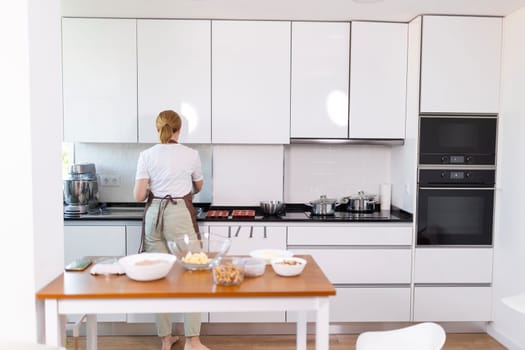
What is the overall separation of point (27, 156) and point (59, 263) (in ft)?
1.75

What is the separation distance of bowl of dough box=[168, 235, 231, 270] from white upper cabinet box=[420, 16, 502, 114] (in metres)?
2.02

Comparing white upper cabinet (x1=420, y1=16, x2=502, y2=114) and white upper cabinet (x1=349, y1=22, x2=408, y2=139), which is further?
white upper cabinet (x1=349, y1=22, x2=408, y2=139)

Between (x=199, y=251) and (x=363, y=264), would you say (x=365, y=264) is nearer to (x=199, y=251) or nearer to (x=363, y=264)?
(x=363, y=264)

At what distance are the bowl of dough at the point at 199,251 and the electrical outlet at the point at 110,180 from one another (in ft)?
6.49

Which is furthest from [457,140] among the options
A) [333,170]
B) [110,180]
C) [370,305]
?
[110,180]

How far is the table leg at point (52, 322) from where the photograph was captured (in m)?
1.65

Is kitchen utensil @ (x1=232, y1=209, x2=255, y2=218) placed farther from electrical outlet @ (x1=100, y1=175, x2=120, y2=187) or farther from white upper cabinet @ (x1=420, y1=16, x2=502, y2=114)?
white upper cabinet @ (x1=420, y1=16, x2=502, y2=114)

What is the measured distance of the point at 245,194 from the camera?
3.73 m

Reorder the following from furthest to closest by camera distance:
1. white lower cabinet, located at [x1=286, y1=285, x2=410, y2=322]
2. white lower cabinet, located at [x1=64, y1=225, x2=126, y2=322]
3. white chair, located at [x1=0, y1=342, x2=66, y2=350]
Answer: white lower cabinet, located at [x1=286, y1=285, x2=410, y2=322] → white lower cabinet, located at [x1=64, y1=225, x2=126, y2=322] → white chair, located at [x1=0, y1=342, x2=66, y2=350]

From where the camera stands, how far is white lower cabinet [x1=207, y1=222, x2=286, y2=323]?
319 cm

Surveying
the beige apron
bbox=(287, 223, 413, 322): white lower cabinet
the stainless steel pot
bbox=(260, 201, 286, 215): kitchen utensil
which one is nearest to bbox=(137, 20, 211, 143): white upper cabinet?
the beige apron

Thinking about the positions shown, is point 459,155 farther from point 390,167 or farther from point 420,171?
point 390,167

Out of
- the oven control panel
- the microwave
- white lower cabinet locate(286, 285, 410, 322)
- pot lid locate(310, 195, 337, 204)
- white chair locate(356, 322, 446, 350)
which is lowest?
white lower cabinet locate(286, 285, 410, 322)

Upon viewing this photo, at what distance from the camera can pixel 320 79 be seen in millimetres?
3377
